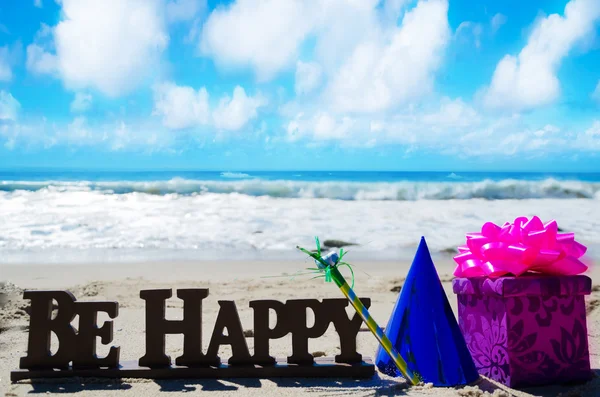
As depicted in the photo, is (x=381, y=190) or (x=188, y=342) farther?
(x=381, y=190)

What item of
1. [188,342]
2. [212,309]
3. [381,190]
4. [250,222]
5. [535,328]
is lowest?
[212,309]

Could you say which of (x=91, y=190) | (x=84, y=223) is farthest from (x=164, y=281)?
(x=91, y=190)

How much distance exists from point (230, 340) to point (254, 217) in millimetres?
10113

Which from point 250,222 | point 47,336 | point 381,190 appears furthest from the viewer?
point 381,190

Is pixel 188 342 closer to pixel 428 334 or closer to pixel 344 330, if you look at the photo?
pixel 344 330

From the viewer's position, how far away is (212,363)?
308 cm

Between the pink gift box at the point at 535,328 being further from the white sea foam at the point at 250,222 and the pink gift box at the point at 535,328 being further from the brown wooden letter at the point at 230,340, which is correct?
the white sea foam at the point at 250,222

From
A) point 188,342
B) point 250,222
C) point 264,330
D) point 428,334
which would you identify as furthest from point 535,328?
point 250,222

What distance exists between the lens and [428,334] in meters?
2.96

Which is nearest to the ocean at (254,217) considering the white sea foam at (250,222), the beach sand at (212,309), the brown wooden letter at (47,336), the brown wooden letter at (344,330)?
the white sea foam at (250,222)

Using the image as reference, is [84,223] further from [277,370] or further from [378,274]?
[277,370]

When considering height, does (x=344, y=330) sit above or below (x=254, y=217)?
below

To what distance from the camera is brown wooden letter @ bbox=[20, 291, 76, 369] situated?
3.06 meters

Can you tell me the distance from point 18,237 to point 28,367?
7.15 meters
